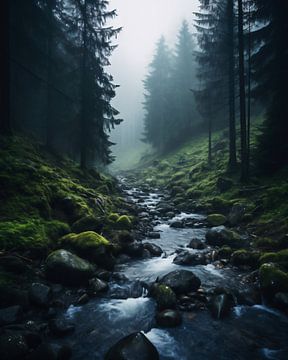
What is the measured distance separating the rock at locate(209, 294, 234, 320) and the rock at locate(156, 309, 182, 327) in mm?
806

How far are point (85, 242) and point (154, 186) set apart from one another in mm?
19192

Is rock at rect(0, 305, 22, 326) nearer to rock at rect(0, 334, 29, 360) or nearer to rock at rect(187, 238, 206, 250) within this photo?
rock at rect(0, 334, 29, 360)

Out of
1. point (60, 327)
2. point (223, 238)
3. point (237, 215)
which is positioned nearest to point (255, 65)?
point (237, 215)

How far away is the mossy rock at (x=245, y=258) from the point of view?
23.2ft

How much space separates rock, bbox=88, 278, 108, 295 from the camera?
226 inches

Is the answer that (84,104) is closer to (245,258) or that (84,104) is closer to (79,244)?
(79,244)

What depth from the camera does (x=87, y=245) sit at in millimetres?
7047

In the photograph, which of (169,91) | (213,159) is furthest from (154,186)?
(169,91)

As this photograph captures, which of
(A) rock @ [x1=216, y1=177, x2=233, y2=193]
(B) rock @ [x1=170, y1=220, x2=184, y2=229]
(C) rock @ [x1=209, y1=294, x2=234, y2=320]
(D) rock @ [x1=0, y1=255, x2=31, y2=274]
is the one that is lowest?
(C) rock @ [x1=209, y1=294, x2=234, y2=320]

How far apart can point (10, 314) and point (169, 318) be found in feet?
10.0

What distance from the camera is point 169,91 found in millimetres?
39719

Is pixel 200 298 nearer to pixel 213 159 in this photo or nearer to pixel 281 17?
pixel 281 17

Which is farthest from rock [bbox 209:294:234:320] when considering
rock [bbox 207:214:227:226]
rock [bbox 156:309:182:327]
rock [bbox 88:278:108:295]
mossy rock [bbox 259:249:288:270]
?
rock [bbox 207:214:227:226]

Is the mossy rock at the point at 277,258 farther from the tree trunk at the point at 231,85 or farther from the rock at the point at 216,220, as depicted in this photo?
the tree trunk at the point at 231,85
